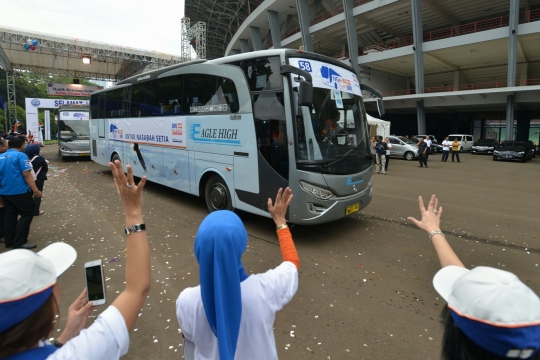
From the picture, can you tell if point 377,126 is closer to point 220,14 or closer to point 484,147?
point 484,147

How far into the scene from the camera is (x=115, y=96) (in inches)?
429

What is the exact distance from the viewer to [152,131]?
8703 mm

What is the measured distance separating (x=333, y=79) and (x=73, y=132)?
17309 mm

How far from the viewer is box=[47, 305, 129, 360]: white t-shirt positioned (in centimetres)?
106

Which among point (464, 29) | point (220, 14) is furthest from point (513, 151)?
point (220, 14)

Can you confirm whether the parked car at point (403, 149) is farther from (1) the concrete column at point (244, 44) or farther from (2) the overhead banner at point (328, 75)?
(1) the concrete column at point (244, 44)

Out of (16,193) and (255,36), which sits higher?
(255,36)

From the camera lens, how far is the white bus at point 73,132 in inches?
679

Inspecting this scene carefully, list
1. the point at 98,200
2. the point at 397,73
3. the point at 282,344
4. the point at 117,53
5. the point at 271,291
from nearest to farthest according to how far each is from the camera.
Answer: the point at 271,291 < the point at 282,344 < the point at 98,200 < the point at 117,53 < the point at 397,73

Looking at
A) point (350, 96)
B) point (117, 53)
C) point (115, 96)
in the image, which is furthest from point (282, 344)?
point (117, 53)

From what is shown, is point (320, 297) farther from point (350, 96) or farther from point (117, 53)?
point (117, 53)

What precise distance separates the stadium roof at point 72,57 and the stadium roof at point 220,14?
7849mm

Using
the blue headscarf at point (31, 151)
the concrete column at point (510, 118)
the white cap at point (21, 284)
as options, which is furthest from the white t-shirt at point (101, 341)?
the concrete column at point (510, 118)

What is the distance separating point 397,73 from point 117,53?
30346mm
